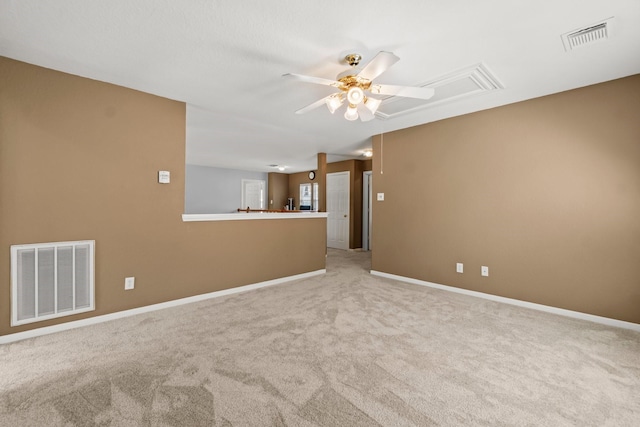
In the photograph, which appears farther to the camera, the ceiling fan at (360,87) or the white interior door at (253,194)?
the white interior door at (253,194)

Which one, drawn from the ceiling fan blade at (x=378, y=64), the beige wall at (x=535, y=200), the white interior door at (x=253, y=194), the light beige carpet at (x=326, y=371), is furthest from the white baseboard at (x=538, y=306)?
the white interior door at (x=253, y=194)

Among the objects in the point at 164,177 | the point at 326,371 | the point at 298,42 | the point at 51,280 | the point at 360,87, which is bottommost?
the point at 326,371

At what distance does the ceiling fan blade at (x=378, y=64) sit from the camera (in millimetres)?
1925

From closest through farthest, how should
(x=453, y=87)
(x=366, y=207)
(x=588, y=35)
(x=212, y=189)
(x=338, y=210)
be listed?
(x=588, y=35)
(x=453, y=87)
(x=366, y=207)
(x=338, y=210)
(x=212, y=189)

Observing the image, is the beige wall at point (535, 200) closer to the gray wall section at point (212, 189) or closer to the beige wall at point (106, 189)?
the beige wall at point (106, 189)

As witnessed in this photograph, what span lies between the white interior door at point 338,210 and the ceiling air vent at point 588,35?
5.40 m

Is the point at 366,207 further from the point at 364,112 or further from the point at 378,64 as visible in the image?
the point at 378,64

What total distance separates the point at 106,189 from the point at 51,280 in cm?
94

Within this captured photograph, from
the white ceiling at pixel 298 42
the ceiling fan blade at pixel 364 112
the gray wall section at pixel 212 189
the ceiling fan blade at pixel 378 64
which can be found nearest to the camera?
the white ceiling at pixel 298 42

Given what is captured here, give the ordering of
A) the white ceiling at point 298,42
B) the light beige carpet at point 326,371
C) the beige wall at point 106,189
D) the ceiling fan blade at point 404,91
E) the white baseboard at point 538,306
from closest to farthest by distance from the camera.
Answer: the light beige carpet at point 326,371
the white ceiling at point 298,42
the ceiling fan blade at point 404,91
the beige wall at point 106,189
the white baseboard at point 538,306

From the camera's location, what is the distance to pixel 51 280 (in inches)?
102

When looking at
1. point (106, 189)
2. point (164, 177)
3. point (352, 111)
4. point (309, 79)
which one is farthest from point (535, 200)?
point (106, 189)

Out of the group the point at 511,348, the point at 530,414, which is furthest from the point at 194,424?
the point at 511,348

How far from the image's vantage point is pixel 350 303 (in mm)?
3404
